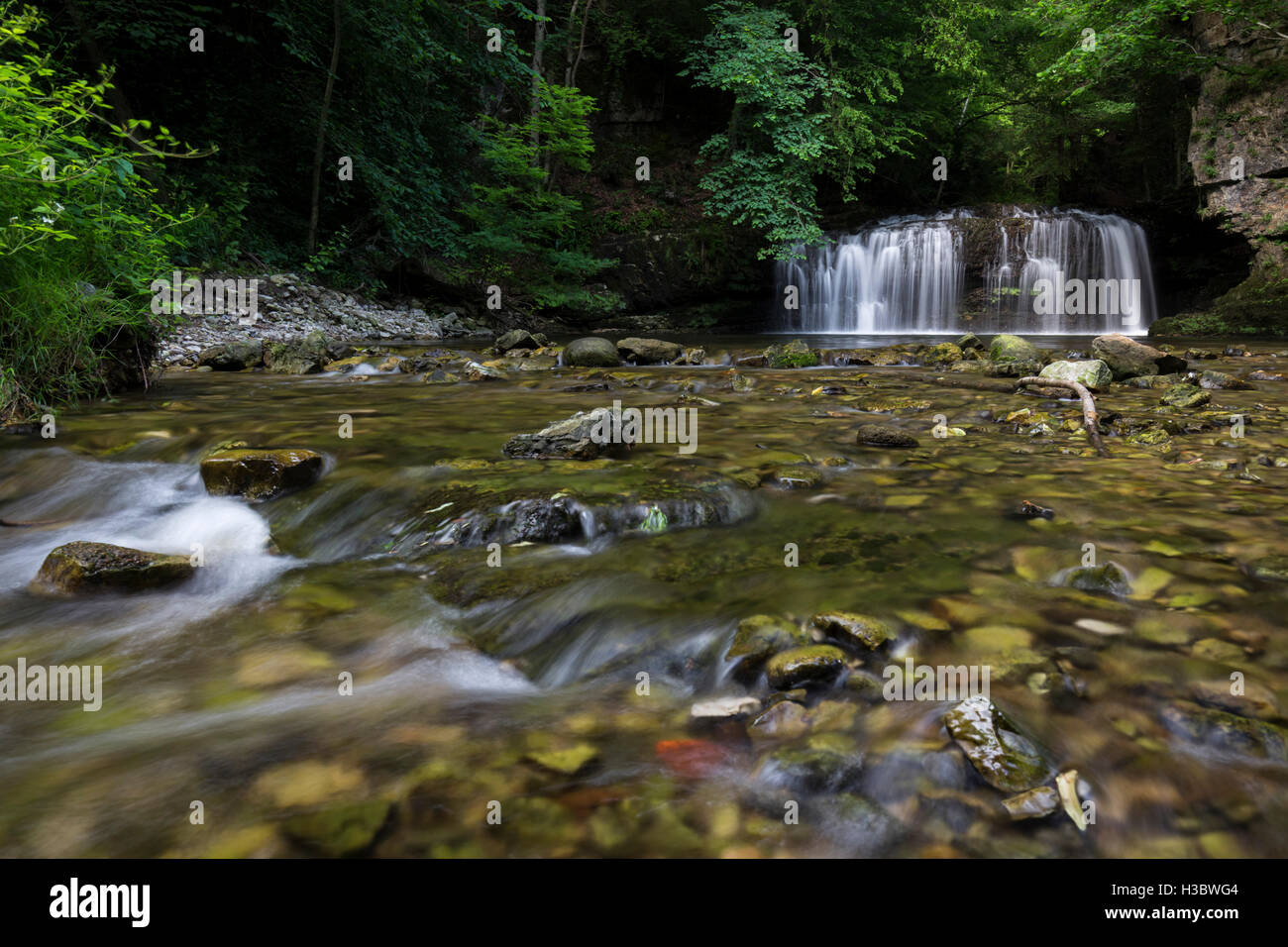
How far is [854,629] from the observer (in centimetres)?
211

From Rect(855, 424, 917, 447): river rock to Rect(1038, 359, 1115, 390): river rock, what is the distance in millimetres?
3243

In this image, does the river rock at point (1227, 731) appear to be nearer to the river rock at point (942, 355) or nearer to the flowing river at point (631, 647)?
the flowing river at point (631, 647)

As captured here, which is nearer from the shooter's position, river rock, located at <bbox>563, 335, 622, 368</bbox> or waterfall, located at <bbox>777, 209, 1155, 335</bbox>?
river rock, located at <bbox>563, 335, 622, 368</bbox>

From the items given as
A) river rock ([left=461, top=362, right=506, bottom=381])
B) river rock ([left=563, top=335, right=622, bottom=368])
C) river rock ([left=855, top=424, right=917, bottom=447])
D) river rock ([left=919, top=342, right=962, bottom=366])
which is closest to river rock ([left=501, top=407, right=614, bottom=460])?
river rock ([left=855, top=424, right=917, bottom=447])

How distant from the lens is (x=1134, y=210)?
18.1 metres

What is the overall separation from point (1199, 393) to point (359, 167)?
46.2 ft

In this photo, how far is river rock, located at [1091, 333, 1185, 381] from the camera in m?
7.55

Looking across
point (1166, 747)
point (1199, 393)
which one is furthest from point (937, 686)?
point (1199, 393)

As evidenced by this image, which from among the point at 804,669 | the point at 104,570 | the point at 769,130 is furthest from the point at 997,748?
the point at 769,130

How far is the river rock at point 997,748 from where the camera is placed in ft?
5.02

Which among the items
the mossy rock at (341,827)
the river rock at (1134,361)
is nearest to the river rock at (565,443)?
the mossy rock at (341,827)

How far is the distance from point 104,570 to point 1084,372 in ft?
26.5

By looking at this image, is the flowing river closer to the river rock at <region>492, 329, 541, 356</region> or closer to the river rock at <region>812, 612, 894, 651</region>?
the river rock at <region>812, 612, 894, 651</region>

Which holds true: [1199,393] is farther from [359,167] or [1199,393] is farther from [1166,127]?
[1166,127]
